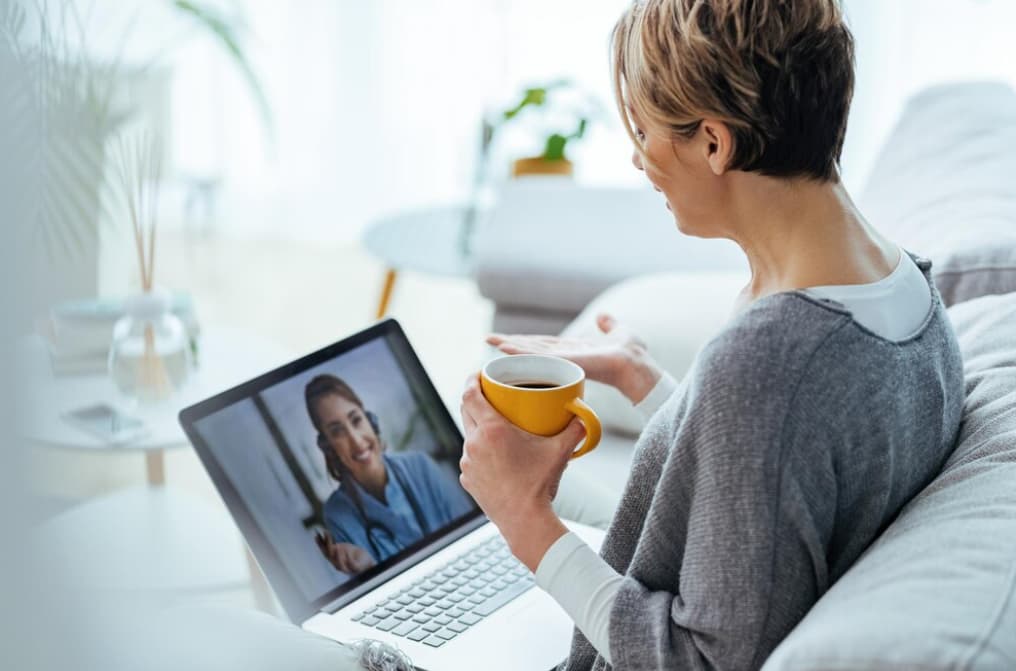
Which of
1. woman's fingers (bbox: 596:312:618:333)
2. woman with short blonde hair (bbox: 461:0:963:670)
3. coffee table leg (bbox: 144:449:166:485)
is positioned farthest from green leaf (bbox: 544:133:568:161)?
woman with short blonde hair (bbox: 461:0:963:670)

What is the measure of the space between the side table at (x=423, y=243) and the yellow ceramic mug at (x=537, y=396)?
4.95 ft

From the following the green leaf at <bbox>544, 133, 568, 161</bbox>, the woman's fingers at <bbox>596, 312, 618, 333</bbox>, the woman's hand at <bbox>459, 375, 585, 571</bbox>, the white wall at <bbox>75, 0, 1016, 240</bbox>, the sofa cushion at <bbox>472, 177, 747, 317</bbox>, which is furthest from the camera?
the white wall at <bbox>75, 0, 1016, 240</bbox>

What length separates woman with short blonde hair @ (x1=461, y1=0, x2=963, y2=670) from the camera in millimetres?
750

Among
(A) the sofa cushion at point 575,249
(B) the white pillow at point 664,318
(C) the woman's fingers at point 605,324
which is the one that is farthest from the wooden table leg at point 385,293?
(C) the woman's fingers at point 605,324

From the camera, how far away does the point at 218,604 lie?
3.00 ft

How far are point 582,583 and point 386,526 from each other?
324 mm

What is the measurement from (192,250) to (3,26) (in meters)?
3.43

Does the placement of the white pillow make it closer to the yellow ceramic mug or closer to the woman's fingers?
the woman's fingers

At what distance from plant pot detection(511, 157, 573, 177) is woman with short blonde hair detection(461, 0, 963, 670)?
188cm

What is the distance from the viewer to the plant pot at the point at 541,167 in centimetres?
277

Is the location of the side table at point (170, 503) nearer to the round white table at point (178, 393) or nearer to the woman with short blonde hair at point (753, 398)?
the round white table at point (178, 393)

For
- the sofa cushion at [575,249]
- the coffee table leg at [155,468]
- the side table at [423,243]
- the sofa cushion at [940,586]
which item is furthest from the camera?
the side table at [423,243]

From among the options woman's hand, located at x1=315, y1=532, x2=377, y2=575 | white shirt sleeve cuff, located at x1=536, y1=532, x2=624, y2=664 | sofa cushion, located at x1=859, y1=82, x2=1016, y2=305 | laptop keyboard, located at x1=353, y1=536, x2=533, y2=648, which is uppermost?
sofa cushion, located at x1=859, y1=82, x2=1016, y2=305

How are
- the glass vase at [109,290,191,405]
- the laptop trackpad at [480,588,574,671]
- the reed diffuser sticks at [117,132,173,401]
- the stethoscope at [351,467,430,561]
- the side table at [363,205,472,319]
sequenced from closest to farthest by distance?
the laptop trackpad at [480,588,574,671], the stethoscope at [351,467,430,561], the reed diffuser sticks at [117,132,173,401], the glass vase at [109,290,191,405], the side table at [363,205,472,319]
